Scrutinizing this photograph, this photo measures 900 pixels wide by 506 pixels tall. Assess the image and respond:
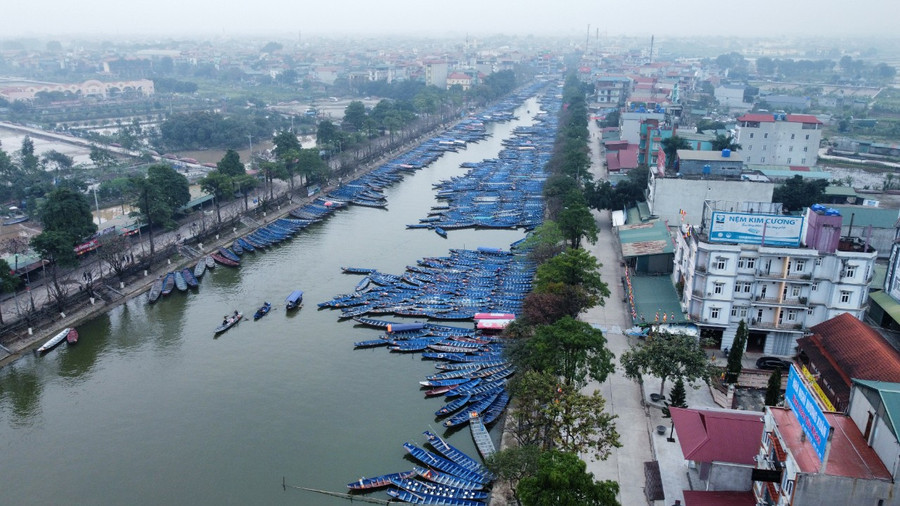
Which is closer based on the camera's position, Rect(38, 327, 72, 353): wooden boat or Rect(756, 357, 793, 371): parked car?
Rect(756, 357, 793, 371): parked car

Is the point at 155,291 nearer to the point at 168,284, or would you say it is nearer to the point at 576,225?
the point at 168,284

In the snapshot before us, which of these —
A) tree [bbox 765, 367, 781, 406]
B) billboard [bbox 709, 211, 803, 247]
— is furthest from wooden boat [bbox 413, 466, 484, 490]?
billboard [bbox 709, 211, 803, 247]

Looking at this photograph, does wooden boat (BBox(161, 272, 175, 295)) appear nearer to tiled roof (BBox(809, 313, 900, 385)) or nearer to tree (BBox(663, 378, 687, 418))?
tree (BBox(663, 378, 687, 418))

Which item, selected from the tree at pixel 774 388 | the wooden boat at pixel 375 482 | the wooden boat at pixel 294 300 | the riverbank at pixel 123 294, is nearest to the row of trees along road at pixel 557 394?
the wooden boat at pixel 375 482

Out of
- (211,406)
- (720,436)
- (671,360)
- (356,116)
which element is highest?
(356,116)

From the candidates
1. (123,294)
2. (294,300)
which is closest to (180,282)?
(123,294)

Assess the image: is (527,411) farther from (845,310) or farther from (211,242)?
(211,242)

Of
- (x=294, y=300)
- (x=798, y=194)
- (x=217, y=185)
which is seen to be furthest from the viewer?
(x=217, y=185)
